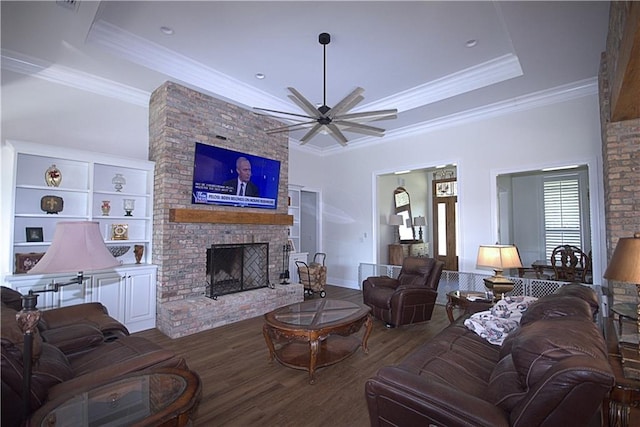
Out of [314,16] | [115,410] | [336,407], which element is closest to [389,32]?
[314,16]

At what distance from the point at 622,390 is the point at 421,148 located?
496 cm

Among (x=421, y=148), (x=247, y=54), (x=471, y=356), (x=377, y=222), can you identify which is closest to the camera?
(x=471, y=356)

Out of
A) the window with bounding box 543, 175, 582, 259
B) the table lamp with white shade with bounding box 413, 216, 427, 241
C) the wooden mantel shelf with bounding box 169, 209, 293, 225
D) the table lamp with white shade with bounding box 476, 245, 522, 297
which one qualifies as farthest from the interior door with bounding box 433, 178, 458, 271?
the table lamp with white shade with bounding box 476, 245, 522, 297

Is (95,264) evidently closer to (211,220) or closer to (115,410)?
(115,410)

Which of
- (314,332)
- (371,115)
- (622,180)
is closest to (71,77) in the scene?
(371,115)

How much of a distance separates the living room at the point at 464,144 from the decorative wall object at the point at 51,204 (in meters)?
0.33

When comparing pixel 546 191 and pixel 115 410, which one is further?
pixel 546 191

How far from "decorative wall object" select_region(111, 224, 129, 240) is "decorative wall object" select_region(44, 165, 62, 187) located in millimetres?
844

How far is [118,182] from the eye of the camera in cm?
429

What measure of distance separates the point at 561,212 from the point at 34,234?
395 inches

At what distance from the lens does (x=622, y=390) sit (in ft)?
4.81

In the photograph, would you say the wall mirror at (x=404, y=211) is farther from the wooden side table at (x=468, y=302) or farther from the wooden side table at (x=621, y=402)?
the wooden side table at (x=621, y=402)

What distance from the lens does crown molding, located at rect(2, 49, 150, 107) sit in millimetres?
3551

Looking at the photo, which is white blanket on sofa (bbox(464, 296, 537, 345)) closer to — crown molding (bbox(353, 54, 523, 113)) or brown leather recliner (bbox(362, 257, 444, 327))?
brown leather recliner (bbox(362, 257, 444, 327))
